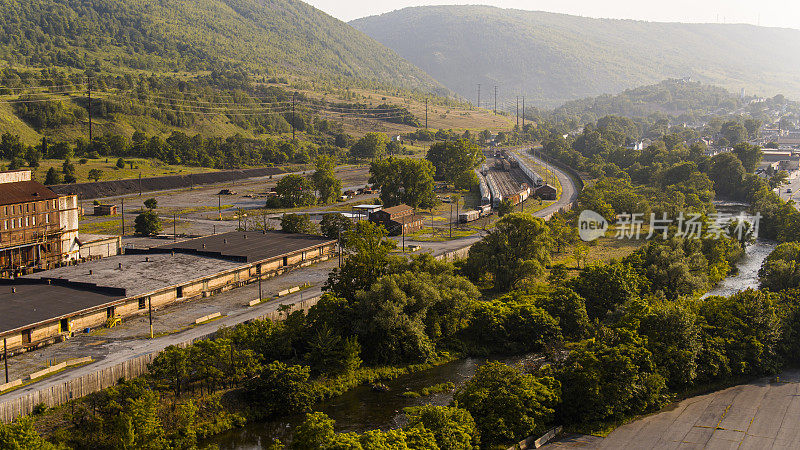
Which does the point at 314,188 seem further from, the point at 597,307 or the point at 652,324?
the point at 652,324

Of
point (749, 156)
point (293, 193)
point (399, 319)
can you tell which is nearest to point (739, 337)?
point (399, 319)

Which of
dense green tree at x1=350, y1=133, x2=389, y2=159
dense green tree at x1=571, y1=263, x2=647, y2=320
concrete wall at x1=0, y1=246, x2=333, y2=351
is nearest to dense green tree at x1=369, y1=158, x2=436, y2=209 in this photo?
concrete wall at x1=0, y1=246, x2=333, y2=351

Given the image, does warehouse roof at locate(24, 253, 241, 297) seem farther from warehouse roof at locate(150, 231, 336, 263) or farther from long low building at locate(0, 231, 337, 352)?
warehouse roof at locate(150, 231, 336, 263)

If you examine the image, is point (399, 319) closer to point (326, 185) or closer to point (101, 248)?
point (101, 248)

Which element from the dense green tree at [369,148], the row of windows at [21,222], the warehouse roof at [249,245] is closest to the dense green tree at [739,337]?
the warehouse roof at [249,245]

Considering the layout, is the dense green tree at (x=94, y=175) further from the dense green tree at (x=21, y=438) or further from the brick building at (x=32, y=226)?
the dense green tree at (x=21, y=438)

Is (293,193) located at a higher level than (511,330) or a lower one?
higher

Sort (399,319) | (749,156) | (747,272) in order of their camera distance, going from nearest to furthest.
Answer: (399,319) < (747,272) < (749,156)
